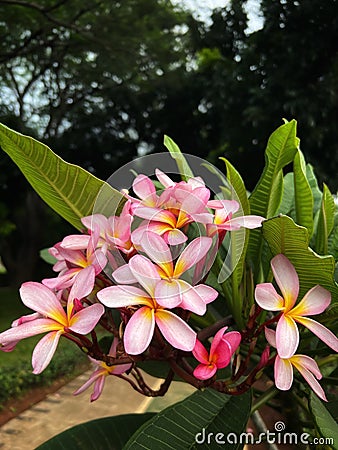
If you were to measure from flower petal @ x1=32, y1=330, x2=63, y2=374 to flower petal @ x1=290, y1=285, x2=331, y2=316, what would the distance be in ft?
0.45

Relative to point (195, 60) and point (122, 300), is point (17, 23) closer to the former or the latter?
point (195, 60)

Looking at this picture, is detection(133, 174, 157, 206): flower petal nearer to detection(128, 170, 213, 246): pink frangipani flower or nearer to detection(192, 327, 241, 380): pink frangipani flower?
detection(128, 170, 213, 246): pink frangipani flower

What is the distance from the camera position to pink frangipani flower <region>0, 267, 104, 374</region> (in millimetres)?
282

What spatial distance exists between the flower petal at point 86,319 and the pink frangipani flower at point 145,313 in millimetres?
14

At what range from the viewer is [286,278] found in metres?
0.31

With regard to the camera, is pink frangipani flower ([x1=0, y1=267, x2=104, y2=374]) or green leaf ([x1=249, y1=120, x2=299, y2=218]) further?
green leaf ([x1=249, y1=120, x2=299, y2=218])

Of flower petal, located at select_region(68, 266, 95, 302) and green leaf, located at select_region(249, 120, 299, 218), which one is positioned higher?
green leaf, located at select_region(249, 120, 299, 218)

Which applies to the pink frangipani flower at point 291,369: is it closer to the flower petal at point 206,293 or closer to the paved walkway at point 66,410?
the flower petal at point 206,293

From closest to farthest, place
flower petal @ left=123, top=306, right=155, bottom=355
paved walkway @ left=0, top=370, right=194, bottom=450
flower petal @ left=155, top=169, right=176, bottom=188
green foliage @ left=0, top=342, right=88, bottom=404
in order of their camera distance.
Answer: flower petal @ left=123, top=306, right=155, bottom=355 → flower petal @ left=155, top=169, right=176, bottom=188 → paved walkway @ left=0, top=370, right=194, bottom=450 → green foliage @ left=0, top=342, right=88, bottom=404

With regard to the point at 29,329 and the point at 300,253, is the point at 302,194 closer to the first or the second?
the point at 300,253

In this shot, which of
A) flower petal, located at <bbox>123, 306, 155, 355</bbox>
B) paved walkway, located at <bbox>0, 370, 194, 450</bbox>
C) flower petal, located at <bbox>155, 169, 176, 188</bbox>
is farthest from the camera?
paved walkway, located at <bbox>0, 370, 194, 450</bbox>

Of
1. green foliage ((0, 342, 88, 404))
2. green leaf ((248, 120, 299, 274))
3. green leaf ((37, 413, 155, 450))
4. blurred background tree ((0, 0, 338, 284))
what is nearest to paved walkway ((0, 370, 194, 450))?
green foliage ((0, 342, 88, 404))

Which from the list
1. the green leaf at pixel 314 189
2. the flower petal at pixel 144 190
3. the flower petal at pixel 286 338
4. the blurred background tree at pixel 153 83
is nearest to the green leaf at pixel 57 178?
the flower petal at pixel 144 190

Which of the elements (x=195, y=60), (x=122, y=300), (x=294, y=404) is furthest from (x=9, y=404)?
(x=195, y=60)
